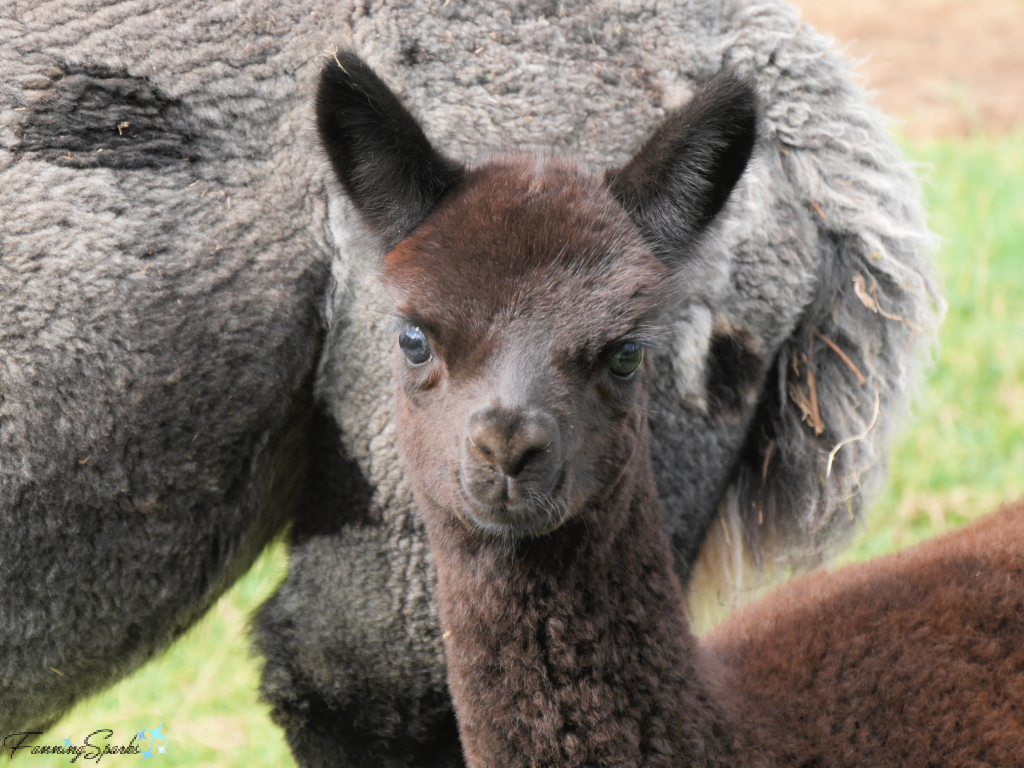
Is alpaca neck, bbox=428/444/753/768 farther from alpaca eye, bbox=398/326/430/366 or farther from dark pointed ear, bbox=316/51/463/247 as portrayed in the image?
dark pointed ear, bbox=316/51/463/247

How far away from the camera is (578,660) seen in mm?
2158

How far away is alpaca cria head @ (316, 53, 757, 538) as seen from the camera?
204 cm

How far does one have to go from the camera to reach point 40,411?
108 inches

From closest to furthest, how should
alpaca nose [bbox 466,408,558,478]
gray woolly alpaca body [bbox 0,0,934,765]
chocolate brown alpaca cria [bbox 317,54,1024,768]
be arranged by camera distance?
alpaca nose [bbox 466,408,558,478], chocolate brown alpaca cria [bbox 317,54,1024,768], gray woolly alpaca body [bbox 0,0,934,765]

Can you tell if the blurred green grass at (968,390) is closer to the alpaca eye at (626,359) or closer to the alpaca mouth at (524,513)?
the alpaca eye at (626,359)

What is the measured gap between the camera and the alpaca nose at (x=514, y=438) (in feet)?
6.40

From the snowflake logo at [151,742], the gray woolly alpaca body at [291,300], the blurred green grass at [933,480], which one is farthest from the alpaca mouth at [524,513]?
the snowflake logo at [151,742]

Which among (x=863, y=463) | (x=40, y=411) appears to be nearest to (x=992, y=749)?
(x=863, y=463)

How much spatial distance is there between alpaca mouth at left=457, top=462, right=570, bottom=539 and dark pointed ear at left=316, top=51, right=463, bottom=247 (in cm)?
65

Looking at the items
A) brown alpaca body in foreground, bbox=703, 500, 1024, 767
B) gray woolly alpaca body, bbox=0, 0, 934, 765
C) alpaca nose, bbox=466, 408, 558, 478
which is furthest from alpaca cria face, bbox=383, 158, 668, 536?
brown alpaca body in foreground, bbox=703, 500, 1024, 767

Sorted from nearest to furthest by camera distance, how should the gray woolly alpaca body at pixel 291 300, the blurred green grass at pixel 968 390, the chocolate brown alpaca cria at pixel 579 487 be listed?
the chocolate brown alpaca cria at pixel 579 487 → the gray woolly alpaca body at pixel 291 300 → the blurred green grass at pixel 968 390

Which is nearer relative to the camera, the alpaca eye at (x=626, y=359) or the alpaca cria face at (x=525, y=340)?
the alpaca cria face at (x=525, y=340)

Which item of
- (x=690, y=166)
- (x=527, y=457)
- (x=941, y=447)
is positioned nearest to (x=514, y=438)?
(x=527, y=457)

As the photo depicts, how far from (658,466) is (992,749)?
110cm
